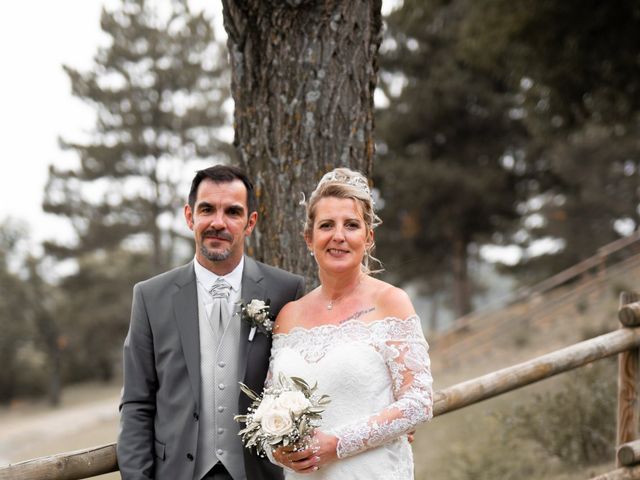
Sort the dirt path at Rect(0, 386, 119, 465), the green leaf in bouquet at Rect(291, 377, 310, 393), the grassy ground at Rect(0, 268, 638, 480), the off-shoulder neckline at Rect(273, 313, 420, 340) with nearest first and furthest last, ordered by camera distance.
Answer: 1. the green leaf in bouquet at Rect(291, 377, 310, 393)
2. the off-shoulder neckline at Rect(273, 313, 420, 340)
3. the grassy ground at Rect(0, 268, 638, 480)
4. the dirt path at Rect(0, 386, 119, 465)

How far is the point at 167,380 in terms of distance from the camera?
288cm

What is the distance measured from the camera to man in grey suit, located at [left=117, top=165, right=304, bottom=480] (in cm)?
286

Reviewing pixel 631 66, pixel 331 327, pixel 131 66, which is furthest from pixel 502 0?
pixel 131 66

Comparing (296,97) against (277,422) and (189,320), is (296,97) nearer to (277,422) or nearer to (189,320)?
(189,320)

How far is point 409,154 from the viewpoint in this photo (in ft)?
70.2

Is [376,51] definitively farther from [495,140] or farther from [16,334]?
[16,334]

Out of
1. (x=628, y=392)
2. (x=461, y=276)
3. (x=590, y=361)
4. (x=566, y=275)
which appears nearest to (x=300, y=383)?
(x=590, y=361)

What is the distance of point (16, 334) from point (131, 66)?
12.7 m

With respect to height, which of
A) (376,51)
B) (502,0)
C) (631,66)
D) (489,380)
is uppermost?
(502,0)

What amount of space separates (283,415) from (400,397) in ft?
1.50

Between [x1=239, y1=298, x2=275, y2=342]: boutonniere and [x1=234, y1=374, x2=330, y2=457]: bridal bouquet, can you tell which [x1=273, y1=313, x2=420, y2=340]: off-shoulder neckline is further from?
[x1=234, y1=374, x2=330, y2=457]: bridal bouquet

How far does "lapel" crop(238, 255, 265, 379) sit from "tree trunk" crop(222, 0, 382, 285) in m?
1.01

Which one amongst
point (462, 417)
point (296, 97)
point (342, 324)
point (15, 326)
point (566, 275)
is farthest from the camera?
point (15, 326)

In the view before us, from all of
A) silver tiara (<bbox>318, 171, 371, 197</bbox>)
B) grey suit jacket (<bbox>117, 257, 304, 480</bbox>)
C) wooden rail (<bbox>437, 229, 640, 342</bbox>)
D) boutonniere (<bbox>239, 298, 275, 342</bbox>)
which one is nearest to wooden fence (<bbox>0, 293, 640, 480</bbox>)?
grey suit jacket (<bbox>117, 257, 304, 480</bbox>)
